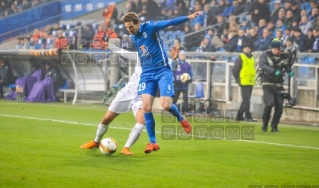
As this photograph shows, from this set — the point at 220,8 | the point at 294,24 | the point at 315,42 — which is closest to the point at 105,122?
the point at 315,42

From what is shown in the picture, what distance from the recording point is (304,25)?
20828mm

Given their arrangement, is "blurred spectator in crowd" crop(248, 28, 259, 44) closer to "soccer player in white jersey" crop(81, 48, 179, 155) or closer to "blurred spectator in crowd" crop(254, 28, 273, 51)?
"blurred spectator in crowd" crop(254, 28, 273, 51)

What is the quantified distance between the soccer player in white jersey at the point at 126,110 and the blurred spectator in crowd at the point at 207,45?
37.6 feet

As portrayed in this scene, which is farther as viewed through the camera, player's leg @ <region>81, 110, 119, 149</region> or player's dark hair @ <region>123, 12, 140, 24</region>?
player's leg @ <region>81, 110, 119, 149</region>

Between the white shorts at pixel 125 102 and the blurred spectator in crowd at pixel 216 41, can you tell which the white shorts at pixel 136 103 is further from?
the blurred spectator in crowd at pixel 216 41

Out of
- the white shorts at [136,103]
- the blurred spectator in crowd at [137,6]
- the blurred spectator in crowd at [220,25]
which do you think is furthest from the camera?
the blurred spectator in crowd at [137,6]

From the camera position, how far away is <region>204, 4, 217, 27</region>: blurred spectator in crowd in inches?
980

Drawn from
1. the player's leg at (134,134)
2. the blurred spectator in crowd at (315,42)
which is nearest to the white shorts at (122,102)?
the player's leg at (134,134)

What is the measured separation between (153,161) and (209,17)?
1566cm

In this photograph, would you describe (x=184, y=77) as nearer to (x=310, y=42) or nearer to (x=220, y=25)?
(x=310, y=42)

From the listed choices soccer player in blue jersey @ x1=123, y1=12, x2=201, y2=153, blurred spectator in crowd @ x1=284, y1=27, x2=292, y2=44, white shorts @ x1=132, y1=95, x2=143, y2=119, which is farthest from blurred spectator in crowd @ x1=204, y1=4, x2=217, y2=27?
soccer player in blue jersey @ x1=123, y1=12, x2=201, y2=153

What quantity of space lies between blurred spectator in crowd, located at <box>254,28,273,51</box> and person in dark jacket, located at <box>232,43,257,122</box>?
204 centimetres

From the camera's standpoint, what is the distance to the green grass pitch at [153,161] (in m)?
8.22

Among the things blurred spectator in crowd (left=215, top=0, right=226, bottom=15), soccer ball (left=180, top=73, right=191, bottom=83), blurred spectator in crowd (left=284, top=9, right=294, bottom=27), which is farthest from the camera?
blurred spectator in crowd (left=215, top=0, right=226, bottom=15)
